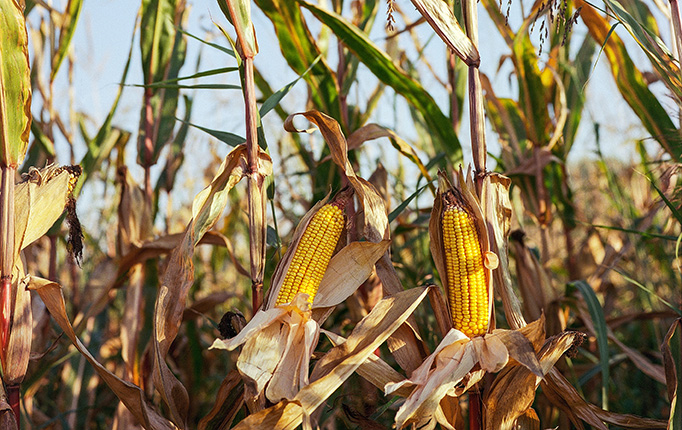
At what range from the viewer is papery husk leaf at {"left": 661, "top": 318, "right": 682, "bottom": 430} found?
135 centimetres

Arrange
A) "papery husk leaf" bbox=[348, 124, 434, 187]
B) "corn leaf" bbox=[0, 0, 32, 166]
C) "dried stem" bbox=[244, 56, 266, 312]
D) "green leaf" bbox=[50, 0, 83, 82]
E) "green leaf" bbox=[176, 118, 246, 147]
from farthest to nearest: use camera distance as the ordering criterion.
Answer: "green leaf" bbox=[50, 0, 83, 82], "papery husk leaf" bbox=[348, 124, 434, 187], "green leaf" bbox=[176, 118, 246, 147], "dried stem" bbox=[244, 56, 266, 312], "corn leaf" bbox=[0, 0, 32, 166]

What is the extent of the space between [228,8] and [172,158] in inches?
51.6

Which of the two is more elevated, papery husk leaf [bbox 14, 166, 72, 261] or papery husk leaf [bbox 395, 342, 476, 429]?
papery husk leaf [bbox 14, 166, 72, 261]

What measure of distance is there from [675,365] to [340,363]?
824mm

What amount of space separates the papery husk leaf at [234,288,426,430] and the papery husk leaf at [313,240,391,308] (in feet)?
0.34

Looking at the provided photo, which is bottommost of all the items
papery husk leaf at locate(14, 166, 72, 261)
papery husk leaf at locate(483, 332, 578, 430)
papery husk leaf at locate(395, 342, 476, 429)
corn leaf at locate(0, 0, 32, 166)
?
papery husk leaf at locate(483, 332, 578, 430)

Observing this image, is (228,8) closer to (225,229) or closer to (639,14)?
(639,14)

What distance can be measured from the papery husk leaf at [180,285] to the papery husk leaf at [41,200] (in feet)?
1.07

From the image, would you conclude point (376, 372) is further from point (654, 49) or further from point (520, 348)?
point (654, 49)

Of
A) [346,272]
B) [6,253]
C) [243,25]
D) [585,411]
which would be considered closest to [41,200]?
[6,253]

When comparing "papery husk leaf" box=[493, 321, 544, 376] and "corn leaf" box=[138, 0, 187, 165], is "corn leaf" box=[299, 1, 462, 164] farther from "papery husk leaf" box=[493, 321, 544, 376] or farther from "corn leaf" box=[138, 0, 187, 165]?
"corn leaf" box=[138, 0, 187, 165]

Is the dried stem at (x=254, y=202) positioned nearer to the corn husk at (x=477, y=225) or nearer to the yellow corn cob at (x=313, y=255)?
the yellow corn cob at (x=313, y=255)

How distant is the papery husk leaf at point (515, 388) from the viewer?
50.8 inches

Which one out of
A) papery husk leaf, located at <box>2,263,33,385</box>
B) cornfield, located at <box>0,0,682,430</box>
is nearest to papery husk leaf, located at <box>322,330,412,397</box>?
cornfield, located at <box>0,0,682,430</box>
